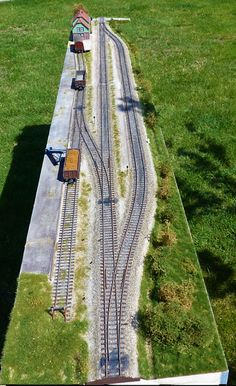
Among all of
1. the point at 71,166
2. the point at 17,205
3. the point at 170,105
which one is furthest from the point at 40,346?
the point at 170,105

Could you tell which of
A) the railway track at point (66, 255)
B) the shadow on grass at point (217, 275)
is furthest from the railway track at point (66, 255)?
the shadow on grass at point (217, 275)

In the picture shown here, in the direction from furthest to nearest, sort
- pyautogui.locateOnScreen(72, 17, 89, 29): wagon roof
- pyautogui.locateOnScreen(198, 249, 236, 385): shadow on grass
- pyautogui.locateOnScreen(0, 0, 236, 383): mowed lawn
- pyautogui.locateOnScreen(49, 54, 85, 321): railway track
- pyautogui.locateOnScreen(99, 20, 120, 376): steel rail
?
pyautogui.locateOnScreen(72, 17, 89, 29): wagon roof
pyautogui.locateOnScreen(0, 0, 236, 383): mowed lawn
pyautogui.locateOnScreen(198, 249, 236, 385): shadow on grass
pyautogui.locateOnScreen(49, 54, 85, 321): railway track
pyautogui.locateOnScreen(99, 20, 120, 376): steel rail

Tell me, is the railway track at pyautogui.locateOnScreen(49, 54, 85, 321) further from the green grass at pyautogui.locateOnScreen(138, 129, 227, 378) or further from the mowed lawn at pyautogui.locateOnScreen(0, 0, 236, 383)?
the mowed lawn at pyautogui.locateOnScreen(0, 0, 236, 383)

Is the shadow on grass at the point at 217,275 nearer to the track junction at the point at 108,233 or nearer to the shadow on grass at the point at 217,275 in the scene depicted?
the shadow on grass at the point at 217,275

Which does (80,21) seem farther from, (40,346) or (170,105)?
(40,346)

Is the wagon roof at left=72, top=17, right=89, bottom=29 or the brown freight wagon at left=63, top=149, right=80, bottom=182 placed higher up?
the wagon roof at left=72, top=17, right=89, bottom=29

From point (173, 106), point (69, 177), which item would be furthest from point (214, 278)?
point (173, 106)

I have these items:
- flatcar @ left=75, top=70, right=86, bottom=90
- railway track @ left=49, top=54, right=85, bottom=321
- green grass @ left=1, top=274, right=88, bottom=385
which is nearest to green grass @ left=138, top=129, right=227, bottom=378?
green grass @ left=1, top=274, right=88, bottom=385
